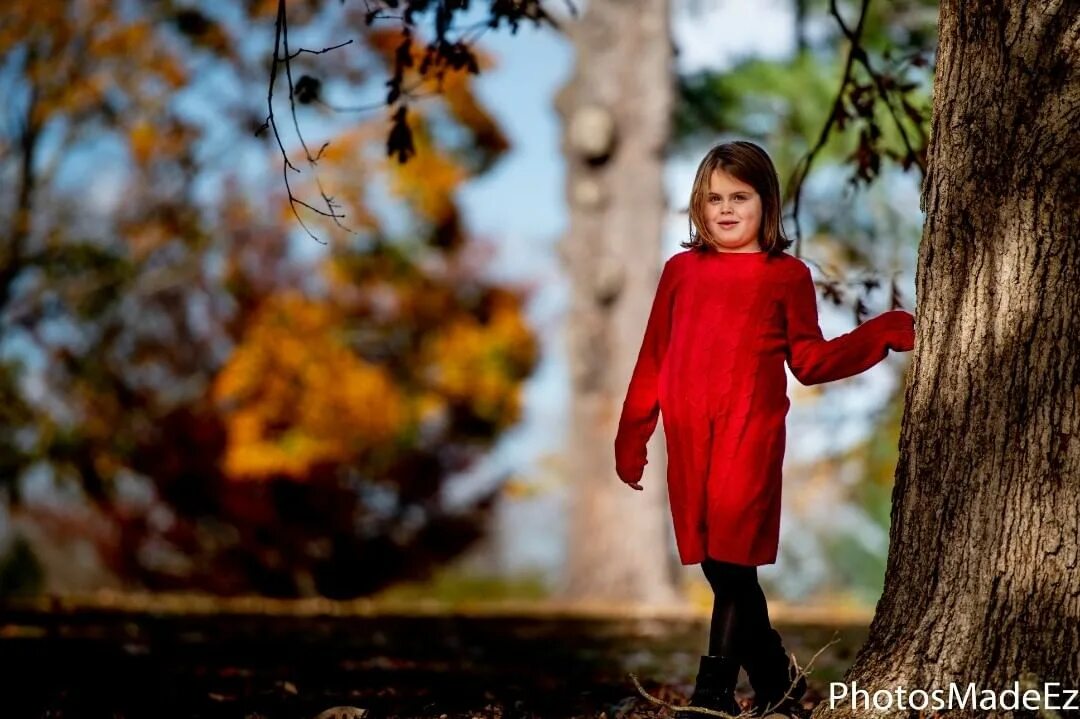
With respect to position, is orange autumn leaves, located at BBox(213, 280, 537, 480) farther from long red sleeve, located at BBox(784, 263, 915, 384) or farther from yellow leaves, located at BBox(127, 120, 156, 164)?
long red sleeve, located at BBox(784, 263, 915, 384)

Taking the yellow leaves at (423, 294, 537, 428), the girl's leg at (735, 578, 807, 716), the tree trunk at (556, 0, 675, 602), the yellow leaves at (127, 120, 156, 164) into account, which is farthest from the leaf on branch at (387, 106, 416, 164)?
the yellow leaves at (423, 294, 537, 428)

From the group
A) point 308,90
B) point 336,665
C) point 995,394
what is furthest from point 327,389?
point 995,394

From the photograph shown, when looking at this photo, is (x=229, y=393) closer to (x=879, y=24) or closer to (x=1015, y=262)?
(x=879, y=24)

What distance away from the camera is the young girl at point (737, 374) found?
2643 millimetres

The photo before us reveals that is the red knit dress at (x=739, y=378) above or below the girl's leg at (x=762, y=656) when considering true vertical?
above

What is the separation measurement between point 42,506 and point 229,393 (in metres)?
4.66

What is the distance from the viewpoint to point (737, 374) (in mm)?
2666

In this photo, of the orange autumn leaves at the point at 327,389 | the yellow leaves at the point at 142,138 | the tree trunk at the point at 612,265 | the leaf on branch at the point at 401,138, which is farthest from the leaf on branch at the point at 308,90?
the yellow leaves at the point at 142,138

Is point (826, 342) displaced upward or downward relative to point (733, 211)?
downward

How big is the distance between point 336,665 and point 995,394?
250cm

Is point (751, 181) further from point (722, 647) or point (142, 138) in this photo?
point (142, 138)

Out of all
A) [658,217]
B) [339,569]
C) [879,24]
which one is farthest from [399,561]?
[879,24]

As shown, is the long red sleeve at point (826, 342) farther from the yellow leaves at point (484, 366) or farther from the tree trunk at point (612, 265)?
the yellow leaves at point (484, 366)

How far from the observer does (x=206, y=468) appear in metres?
14.3
